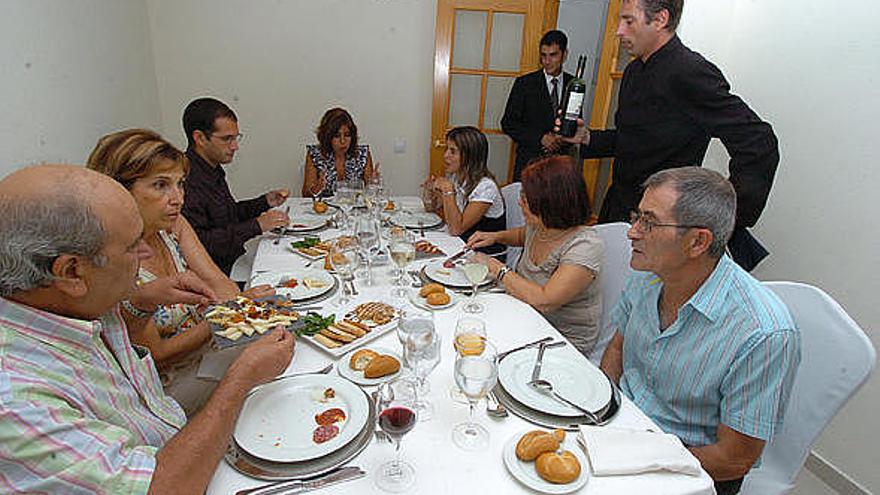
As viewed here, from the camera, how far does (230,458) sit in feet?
3.10

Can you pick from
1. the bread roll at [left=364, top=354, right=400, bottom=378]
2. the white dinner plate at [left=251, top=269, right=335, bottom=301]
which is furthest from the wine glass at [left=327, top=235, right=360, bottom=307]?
the bread roll at [left=364, top=354, right=400, bottom=378]

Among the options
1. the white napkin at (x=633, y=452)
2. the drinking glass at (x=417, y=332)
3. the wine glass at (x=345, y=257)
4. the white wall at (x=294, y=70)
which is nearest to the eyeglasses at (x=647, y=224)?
the white napkin at (x=633, y=452)

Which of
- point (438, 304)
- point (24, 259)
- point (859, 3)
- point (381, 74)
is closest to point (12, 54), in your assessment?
point (24, 259)

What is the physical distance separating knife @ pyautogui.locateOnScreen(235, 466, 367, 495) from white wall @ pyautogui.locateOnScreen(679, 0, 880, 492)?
2.24m

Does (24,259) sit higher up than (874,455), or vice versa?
(24,259)

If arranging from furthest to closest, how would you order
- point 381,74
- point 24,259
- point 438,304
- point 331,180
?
point 381,74 < point 331,180 < point 438,304 < point 24,259

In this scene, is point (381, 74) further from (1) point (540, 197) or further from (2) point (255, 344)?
(2) point (255, 344)

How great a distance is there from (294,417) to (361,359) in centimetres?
24

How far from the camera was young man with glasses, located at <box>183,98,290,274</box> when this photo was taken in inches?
92.7

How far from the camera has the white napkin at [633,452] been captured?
942mm

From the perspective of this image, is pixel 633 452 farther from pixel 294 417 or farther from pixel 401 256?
pixel 401 256

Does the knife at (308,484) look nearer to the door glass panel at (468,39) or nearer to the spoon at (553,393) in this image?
the spoon at (553,393)

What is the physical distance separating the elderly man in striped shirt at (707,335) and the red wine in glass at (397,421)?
0.75m

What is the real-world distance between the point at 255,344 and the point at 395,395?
0.34 meters
